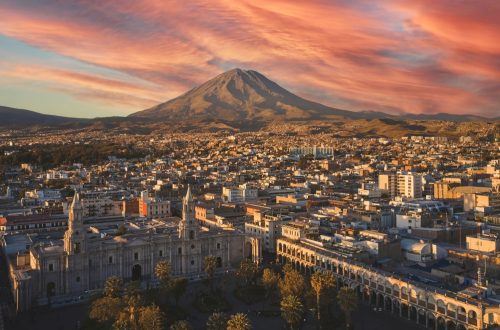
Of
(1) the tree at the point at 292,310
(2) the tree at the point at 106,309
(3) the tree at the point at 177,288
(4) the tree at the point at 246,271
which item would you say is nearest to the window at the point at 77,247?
(3) the tree at the point at 177,288

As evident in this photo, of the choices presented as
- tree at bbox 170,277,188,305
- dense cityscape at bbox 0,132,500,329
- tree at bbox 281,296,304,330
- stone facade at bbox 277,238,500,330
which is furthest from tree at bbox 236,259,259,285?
tree at bbox 281,296,304,330

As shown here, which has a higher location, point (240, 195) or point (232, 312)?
point (240, 195)

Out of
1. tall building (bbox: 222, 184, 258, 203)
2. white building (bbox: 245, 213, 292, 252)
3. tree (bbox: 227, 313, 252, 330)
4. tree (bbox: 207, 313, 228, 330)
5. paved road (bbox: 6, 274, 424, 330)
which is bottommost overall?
paved road (bbox: 6, 274, 424, 330)

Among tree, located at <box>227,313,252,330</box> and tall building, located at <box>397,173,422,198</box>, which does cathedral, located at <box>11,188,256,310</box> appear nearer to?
tree, located at <box>227,313,252,330</box>

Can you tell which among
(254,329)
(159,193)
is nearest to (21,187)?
(159,193)

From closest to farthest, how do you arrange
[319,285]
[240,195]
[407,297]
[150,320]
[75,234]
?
[150,320] < [319,285] < [407,297] < [75,234] < [240,195]

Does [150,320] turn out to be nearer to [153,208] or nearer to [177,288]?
[177,288]

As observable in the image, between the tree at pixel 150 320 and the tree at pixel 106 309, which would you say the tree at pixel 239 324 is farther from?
the tree at pixel 106 309

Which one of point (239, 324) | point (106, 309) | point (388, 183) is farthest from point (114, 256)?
point (388, 183)
